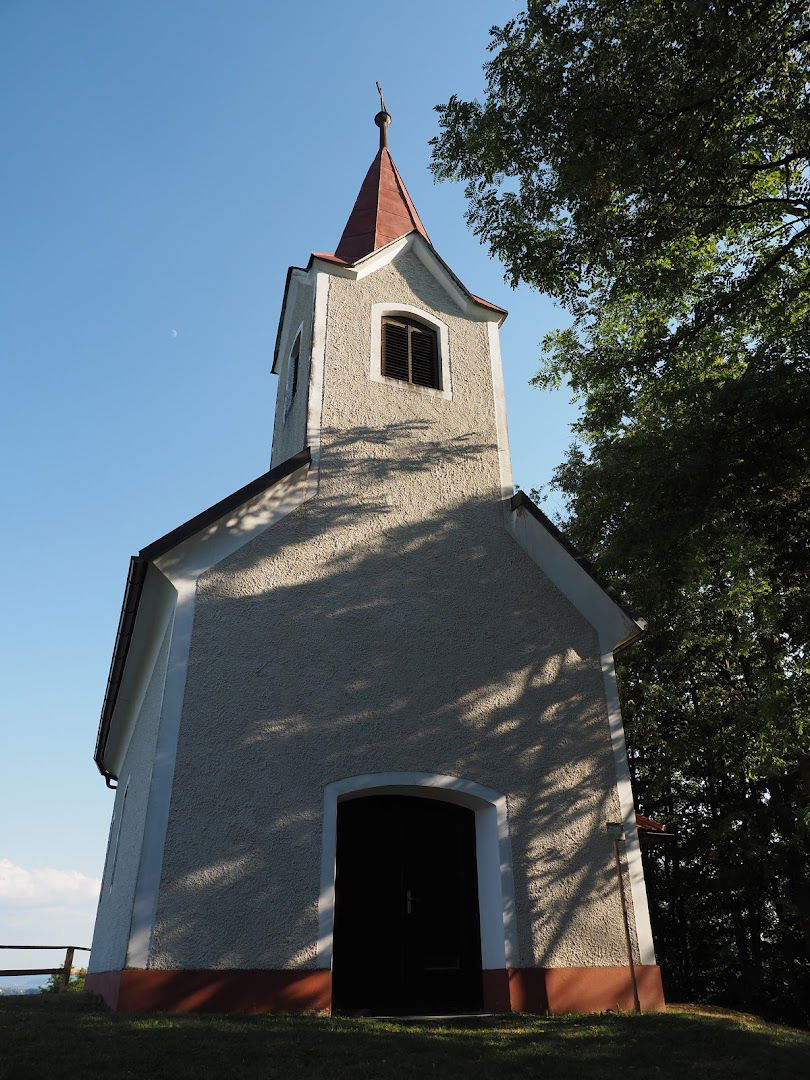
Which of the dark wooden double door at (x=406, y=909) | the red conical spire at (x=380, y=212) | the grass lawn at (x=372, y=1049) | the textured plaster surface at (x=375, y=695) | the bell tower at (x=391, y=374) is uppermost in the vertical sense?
the red conical spire at (x=380, y=212)

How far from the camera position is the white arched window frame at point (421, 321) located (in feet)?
38.7

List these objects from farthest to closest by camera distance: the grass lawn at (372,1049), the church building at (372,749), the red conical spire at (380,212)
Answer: the red conical spire at (380,212) < the church building at (372,749) < the grass lawn at (372,1049)

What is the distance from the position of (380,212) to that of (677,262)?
607cm

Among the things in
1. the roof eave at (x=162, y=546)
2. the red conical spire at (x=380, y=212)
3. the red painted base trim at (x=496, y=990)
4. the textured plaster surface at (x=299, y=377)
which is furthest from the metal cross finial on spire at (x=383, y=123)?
the red painted base trim at (x=496, y=990)

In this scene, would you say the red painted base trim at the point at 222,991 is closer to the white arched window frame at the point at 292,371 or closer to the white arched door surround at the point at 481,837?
the white arched door surround at the point at 481,837

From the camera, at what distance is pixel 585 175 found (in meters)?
8.91

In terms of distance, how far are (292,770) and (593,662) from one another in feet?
14.7

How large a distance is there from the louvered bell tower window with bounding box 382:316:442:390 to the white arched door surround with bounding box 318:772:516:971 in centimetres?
632

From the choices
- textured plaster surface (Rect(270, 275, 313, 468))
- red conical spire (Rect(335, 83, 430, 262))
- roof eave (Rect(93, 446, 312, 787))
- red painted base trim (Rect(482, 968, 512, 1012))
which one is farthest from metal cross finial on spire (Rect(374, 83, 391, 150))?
red painted base trim (Rect(482, 968, 512, 1012))

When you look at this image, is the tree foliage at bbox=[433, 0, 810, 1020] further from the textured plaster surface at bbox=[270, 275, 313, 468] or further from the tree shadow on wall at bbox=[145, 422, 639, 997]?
the textured plaster surface at bbox=[270, 275, 313, 468]

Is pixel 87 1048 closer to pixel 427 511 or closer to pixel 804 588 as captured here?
pixel 427 511

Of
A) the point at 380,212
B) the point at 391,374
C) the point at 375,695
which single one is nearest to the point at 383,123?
the point at 380,212

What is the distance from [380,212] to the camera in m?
14.8

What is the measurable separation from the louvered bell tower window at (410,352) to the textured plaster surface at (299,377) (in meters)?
1.29
